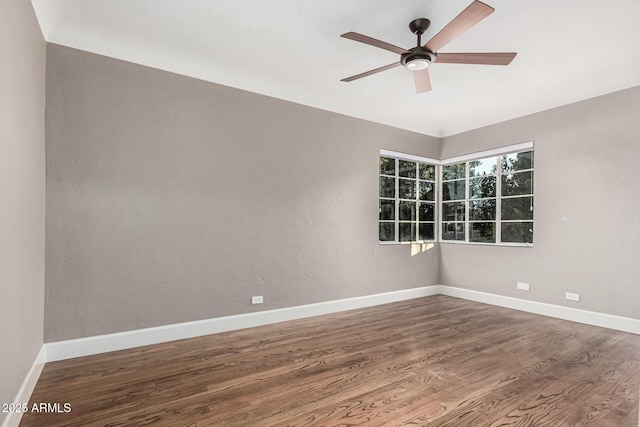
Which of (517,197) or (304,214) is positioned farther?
(517,197)

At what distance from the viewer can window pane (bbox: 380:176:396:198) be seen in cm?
521

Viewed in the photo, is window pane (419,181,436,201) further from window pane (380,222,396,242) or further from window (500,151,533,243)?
window (500,151,533,243)

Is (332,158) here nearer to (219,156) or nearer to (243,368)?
(219,156)

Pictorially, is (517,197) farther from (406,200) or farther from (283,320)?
(283,320)

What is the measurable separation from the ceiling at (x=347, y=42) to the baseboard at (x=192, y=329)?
2685 mm

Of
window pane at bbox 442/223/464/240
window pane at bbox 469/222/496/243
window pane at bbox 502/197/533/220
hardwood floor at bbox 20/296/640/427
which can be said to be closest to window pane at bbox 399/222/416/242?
window pane at bbox 442/223/464/240

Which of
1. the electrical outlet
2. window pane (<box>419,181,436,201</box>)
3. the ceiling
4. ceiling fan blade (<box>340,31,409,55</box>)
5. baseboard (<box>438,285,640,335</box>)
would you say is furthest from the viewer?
window pane (<box>419,181,436,201</box>)

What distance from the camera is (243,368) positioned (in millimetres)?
2723

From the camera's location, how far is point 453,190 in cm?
582

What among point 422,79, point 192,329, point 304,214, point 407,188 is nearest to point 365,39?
point 422,79

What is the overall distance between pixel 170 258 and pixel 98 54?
2.06 meters

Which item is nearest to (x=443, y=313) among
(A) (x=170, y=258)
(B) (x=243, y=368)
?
(B) (x=243, y=368)

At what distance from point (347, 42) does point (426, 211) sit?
3.54 meters

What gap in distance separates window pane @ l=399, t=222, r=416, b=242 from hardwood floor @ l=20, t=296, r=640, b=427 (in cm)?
191
